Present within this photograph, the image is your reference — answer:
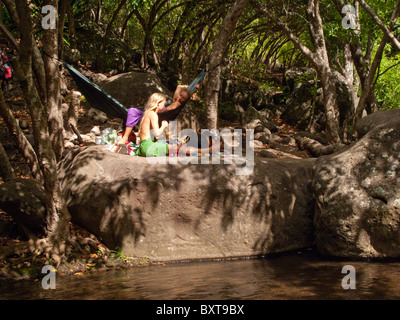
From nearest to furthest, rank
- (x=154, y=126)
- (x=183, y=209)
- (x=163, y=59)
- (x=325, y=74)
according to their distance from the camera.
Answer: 1. (x=183, y=209)
2. (x=154, y=126)
3. (x=325, y=74)
4. (x=163, y=59)

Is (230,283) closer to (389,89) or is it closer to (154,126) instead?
(154,126)

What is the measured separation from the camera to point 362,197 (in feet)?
14.6

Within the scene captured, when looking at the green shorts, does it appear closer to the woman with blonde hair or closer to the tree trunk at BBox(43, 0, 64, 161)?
the woman with blonde hair

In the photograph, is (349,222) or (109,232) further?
(109,232)

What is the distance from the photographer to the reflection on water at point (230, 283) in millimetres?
3369

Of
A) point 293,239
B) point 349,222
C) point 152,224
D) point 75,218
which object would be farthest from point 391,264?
point 75,218

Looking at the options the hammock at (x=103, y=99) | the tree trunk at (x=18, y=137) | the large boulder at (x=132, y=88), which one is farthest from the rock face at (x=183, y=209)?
the large boulder at (x=132, y=88)

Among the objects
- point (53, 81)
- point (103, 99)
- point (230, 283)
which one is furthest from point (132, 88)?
point (230, 283)

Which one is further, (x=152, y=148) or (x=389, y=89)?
(x=389, y=89)

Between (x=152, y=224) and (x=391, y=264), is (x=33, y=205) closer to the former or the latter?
(x=152, y=224)

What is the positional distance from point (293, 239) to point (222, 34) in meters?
3.30

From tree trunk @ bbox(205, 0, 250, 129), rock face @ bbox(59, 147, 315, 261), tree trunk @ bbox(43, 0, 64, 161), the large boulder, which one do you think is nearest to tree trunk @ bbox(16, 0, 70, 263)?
rock face @ bbox(59, 147, 315, 261)

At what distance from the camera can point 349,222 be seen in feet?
14.5

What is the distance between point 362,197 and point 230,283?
1.77 metres
